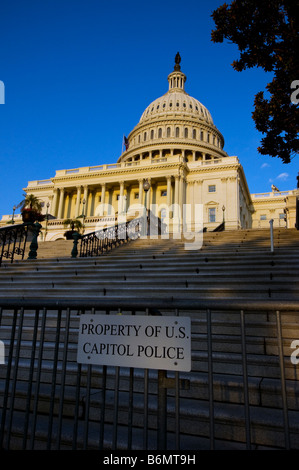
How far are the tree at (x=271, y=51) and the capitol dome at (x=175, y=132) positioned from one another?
67.7m

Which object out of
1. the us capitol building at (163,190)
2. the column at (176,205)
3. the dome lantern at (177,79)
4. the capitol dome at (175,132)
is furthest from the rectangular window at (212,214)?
the dome lantern at (177,79)

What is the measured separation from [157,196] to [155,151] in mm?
22197

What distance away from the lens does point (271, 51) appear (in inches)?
378

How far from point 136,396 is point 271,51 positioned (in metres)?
10.0

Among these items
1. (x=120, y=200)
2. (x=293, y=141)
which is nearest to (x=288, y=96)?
(x=293, y=141)

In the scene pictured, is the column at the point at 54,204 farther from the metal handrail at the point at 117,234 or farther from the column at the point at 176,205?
the metal handrail at the point at 117,234

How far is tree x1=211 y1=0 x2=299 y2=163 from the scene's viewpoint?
895 centimetres

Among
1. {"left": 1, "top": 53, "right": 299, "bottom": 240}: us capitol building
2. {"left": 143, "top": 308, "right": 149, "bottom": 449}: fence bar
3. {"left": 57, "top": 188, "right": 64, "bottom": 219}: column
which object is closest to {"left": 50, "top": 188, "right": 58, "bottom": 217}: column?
{"left": 1, "top": 53, "right": 299, "bottom": 240}: us capitol building

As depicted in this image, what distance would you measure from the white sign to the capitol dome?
7678 centimetres

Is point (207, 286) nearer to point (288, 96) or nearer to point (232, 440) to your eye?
point (232, 440)

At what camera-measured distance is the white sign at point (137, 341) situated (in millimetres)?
2451

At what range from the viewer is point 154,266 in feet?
31.8

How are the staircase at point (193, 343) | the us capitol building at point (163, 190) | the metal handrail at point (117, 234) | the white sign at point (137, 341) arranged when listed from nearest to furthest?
the white sign at point (137, 341)
the staircase at point (193, 343)
the metal handrail at point (117, 234)
the us capitol building at point (163, 190)
